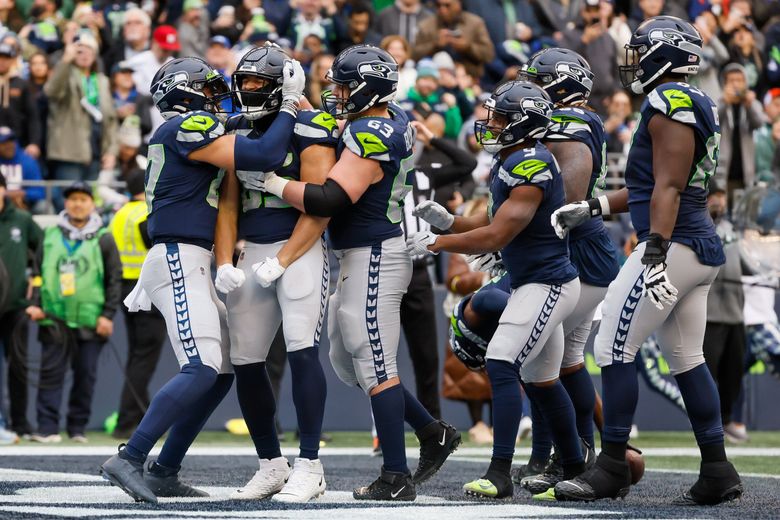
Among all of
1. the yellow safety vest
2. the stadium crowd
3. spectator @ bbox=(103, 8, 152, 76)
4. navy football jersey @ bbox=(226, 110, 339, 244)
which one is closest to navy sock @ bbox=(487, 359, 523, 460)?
navy football jersey @ bbox=(226, 110, 339, 244)

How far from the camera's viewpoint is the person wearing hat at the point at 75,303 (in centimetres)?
1149

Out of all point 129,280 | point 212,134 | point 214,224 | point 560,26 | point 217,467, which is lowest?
point 217,467

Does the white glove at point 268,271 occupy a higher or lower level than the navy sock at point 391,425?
higher

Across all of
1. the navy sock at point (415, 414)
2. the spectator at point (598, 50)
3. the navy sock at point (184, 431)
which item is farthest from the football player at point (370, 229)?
the spectator at point (598, 50)

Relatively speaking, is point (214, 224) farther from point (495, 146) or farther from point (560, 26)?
point (560, 26)

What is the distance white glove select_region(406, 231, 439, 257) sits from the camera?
6.52 m

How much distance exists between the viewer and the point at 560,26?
17.2 metres

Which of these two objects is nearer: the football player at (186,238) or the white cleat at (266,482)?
the football player at (186,238)

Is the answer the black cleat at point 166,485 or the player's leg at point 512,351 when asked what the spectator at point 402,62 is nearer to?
the player's leg at point 512,351

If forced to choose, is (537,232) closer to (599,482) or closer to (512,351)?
(512,351)

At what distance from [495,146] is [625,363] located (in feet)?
3.91

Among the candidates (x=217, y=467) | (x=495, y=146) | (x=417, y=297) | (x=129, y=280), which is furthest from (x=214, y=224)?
(x=129, y=280)

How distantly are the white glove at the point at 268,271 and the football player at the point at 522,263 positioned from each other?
0.64 meters

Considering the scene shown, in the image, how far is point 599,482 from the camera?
645 cm
